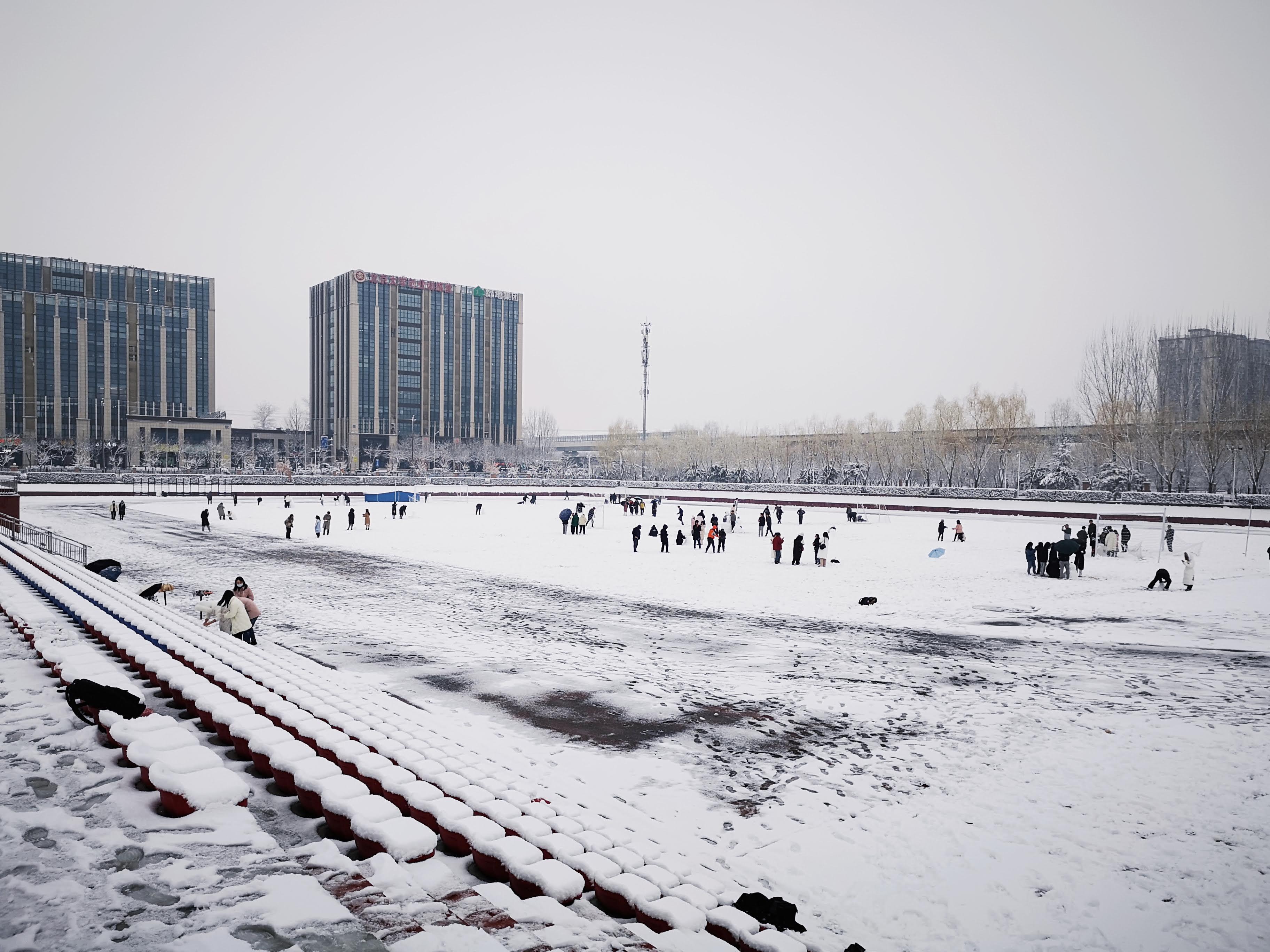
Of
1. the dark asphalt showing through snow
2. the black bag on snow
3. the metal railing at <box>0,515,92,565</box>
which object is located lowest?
the dark asphalt showing through snow

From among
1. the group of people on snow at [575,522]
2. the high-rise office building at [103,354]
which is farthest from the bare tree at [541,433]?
the group of people on snow at [575,522]

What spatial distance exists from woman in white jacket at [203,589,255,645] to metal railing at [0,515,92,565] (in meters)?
11.1

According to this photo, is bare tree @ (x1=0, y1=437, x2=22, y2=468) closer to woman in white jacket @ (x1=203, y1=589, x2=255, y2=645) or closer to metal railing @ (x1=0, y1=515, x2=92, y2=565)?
metal railing @ (x1=0, y1=515, x2=92, y2=565)

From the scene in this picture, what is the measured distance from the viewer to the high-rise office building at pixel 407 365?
138 m

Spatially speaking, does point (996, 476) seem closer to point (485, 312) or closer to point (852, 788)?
point (852, 788)

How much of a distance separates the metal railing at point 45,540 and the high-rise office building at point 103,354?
88.5 m

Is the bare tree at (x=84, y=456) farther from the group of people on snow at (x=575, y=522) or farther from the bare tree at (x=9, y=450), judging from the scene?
the group of people on snow at (x=575, y=522)

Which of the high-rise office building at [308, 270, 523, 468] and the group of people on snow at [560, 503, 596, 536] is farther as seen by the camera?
the high-rise office building at [308, 270, 523, 468]

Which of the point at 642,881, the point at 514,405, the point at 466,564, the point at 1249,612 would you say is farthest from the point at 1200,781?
the point at 514,405

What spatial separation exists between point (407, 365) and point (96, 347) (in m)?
49.6

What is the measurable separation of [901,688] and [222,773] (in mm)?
9324

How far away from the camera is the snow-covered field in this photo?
5734 mm

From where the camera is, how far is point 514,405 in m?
159

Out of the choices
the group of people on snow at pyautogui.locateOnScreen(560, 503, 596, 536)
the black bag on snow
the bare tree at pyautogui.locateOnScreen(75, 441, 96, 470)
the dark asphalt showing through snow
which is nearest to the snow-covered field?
the dark asphalt showing through snow
